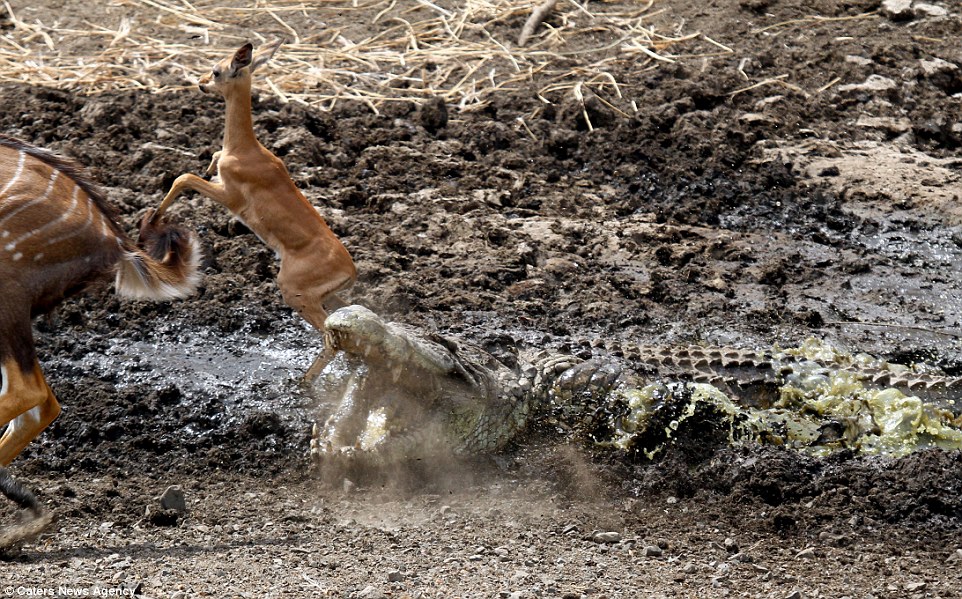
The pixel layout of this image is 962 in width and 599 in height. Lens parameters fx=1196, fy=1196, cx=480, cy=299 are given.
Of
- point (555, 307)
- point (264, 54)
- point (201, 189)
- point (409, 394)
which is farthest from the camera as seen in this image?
point (555, 307)

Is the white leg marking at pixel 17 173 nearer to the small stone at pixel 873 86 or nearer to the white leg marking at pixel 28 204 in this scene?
the white leg marking at pixel 28 204

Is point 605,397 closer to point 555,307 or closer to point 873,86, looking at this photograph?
point 555,307

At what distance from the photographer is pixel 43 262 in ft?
15.7

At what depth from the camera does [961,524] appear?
514cm

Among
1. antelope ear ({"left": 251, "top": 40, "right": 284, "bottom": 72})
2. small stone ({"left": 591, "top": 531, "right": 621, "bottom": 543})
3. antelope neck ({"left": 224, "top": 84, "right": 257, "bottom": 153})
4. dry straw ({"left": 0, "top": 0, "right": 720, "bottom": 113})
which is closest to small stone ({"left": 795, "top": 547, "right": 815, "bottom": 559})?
small stone ({"left": 591, "top": 531, "right": 621, "bottom": 543})

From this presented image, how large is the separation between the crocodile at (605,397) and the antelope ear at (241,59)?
1656 millimetres

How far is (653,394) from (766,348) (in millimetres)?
938

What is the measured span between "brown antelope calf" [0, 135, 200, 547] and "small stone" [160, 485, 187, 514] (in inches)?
19.9

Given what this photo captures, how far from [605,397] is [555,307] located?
100 centimetres

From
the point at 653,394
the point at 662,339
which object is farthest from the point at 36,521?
the point at 662,339

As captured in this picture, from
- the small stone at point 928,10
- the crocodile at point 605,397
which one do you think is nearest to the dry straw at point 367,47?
the small stone at point 928,10

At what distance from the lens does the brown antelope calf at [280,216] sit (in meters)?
6.17

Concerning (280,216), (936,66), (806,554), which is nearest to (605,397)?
(806,554)

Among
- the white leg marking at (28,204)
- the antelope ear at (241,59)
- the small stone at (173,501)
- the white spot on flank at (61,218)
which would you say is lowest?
the small stone at (173,501)
